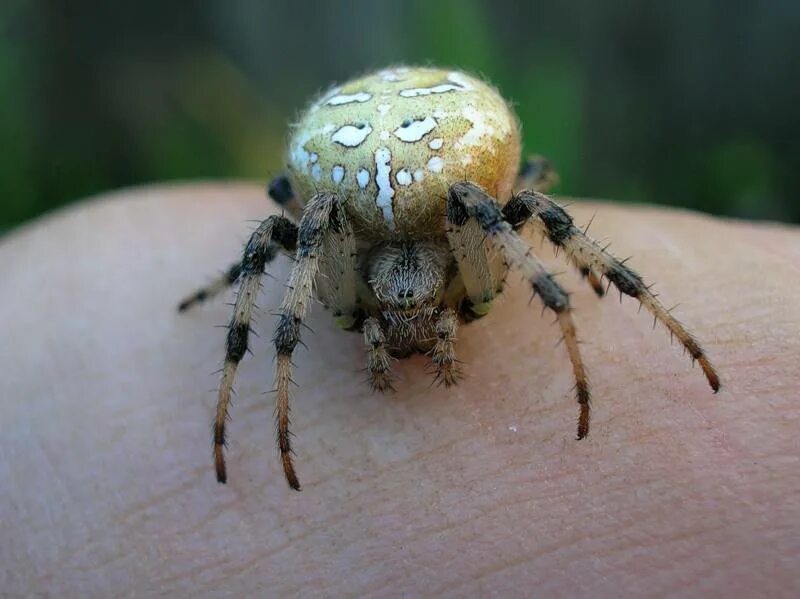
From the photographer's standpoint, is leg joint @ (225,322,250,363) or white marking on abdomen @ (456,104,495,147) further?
white marking on abdomen @ (456,104,495,147)

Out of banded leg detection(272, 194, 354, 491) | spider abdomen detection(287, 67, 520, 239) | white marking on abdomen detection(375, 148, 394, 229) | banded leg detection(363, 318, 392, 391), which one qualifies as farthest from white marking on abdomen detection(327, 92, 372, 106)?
banded leg detection(363, 318, 392, 391)

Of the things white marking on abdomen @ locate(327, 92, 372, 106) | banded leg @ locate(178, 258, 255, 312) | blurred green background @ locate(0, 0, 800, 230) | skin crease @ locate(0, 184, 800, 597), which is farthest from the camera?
blurred green background @ locate(0, 0, 800, 230)

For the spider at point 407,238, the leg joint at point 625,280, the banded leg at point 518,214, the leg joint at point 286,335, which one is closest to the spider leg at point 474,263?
the spider at point 407,238

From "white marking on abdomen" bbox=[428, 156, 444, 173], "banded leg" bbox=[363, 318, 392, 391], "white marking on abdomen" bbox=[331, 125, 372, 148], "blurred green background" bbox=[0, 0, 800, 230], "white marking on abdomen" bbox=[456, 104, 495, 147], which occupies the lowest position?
"blurred green background" bbox=[0, 0, 800, 230]

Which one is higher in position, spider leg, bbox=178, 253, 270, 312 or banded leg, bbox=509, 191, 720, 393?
banded leg, bbox=509, 191, 720, 393

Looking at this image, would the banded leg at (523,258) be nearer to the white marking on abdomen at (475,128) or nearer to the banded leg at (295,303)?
the white marking on abdomen at (475,128)

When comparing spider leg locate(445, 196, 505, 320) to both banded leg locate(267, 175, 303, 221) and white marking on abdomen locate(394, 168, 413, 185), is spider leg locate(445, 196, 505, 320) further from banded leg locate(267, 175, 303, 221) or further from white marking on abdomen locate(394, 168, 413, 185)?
banded leg locate(267, 175, 303, 221)

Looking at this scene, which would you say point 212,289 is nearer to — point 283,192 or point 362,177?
point 283,192
